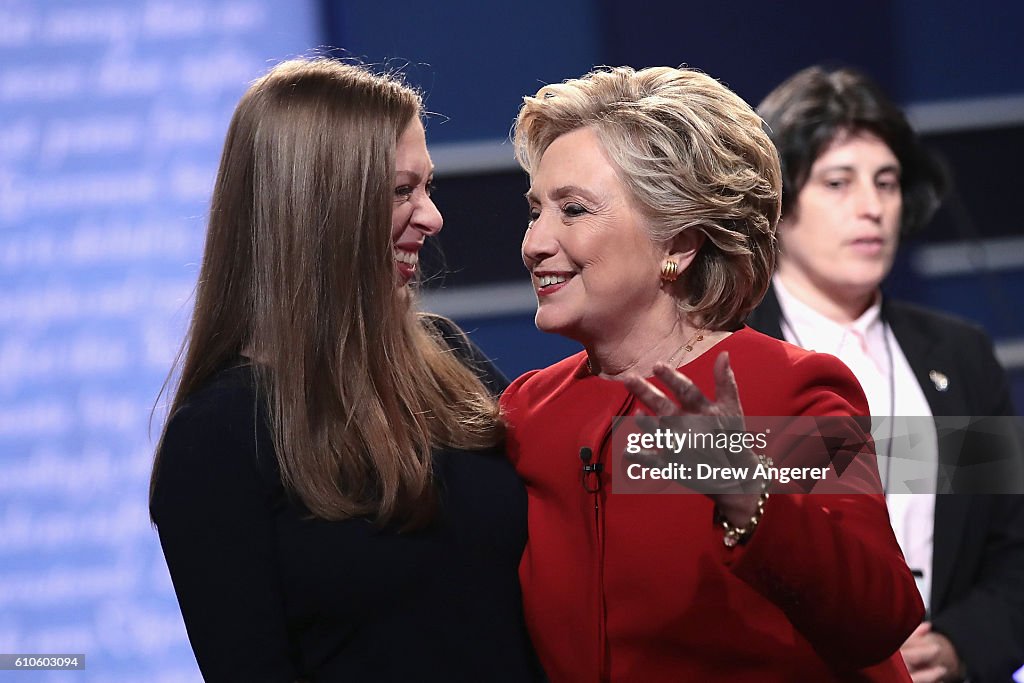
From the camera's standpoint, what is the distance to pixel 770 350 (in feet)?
5.27

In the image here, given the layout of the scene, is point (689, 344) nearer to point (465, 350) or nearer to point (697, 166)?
point (697, 166)

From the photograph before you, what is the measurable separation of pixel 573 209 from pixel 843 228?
3.36ft

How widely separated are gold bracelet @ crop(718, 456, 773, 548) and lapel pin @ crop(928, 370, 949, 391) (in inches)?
50.3

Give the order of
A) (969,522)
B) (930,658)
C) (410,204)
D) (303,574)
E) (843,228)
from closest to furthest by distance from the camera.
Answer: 1. (303,574)
2. (410,204)
3. (930,658)
4. (969,522)
5. (843,228)

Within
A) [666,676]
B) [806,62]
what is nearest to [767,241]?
[666,676]

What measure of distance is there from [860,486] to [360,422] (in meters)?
0.70

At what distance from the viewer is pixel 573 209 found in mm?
1692

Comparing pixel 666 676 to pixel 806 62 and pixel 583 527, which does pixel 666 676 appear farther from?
pixel 806 62

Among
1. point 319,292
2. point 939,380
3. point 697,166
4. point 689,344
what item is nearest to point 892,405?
point 939,380

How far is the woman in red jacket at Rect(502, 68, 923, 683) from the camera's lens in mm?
1514

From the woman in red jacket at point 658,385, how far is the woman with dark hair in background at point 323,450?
4.7 inches

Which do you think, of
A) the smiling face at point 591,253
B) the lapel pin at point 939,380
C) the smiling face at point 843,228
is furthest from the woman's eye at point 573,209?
the lapel pin at point 939,380

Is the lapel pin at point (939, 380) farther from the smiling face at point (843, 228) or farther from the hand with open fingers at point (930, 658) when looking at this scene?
the hand with open fingers at point (930, 658)

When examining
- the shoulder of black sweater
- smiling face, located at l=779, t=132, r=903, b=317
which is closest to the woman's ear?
the shoulder of black sweater
